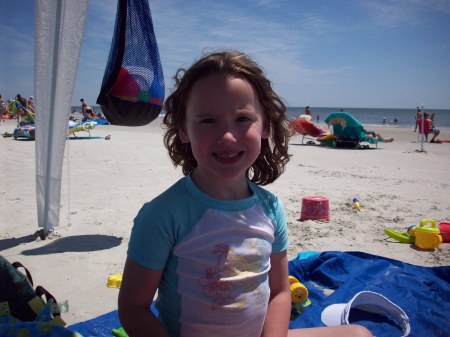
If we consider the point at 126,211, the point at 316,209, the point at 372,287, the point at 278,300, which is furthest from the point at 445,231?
the point at 126,211

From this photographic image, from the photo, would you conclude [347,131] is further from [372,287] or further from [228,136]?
[228,136]

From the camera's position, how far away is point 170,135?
182 centimetres

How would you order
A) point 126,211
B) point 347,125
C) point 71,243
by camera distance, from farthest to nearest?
point 347,125 < point 126,211 < point 71,243

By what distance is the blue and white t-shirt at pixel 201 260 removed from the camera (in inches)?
53.5

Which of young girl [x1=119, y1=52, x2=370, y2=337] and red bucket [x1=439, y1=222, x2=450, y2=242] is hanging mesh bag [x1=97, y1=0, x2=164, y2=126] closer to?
young girl [x1=119, y1=52, x2=370, y2=337]

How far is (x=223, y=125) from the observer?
4.69ft

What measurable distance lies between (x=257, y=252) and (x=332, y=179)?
20.9ft

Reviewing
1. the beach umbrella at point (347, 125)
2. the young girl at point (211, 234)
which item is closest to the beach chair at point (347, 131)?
the beach umbrella at point (347, 125)

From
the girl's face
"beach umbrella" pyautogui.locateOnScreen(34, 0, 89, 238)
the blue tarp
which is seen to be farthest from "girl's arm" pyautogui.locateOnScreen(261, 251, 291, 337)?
"beach umbrella" pyautogui.locateOnScreen(34, 0, 89, 238)

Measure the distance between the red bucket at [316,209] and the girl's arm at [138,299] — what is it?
3.52 meters

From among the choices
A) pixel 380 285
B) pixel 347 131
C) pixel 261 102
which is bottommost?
pixel 380 285

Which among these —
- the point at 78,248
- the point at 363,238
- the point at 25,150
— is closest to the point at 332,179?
the point at 363,238

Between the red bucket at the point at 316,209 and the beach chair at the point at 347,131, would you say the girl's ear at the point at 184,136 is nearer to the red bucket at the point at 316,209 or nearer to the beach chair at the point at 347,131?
the red bucket at the point at 316,209

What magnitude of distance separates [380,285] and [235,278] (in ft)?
7.05
